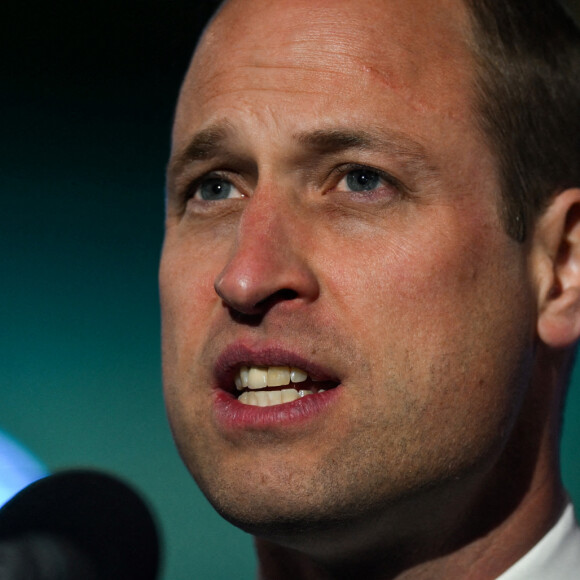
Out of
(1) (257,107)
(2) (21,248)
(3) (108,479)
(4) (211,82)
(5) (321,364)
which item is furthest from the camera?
(2) (21,248)

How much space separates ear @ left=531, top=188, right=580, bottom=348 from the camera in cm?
117

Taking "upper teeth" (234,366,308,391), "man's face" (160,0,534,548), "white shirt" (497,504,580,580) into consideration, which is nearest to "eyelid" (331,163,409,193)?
"man's face" (160,0,534,548)

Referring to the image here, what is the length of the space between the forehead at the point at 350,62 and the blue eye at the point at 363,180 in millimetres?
81

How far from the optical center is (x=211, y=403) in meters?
1.11

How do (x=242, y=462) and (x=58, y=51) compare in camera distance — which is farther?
(x=58, y=51)

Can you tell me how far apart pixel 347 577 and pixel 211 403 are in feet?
1.14

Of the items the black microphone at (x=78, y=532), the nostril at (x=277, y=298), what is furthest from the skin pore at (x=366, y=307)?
the black microphone at (x=78, y=532)

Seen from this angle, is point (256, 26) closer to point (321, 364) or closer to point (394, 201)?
point (394, 201)

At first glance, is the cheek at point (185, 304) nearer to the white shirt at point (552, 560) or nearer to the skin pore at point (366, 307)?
the skin pore at point (366, 307)

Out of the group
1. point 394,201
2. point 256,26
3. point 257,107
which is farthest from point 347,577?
point 256,26

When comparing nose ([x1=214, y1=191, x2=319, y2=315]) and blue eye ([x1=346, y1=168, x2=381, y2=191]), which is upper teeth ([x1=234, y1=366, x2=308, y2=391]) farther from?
blue eye ([x1=346, y1=168, x2=381, y2=191])

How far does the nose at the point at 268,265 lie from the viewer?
1.03 m

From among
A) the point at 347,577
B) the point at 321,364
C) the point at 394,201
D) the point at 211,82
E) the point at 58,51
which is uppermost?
the point at 211,82

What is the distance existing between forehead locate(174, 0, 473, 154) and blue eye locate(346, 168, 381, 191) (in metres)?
0.08
